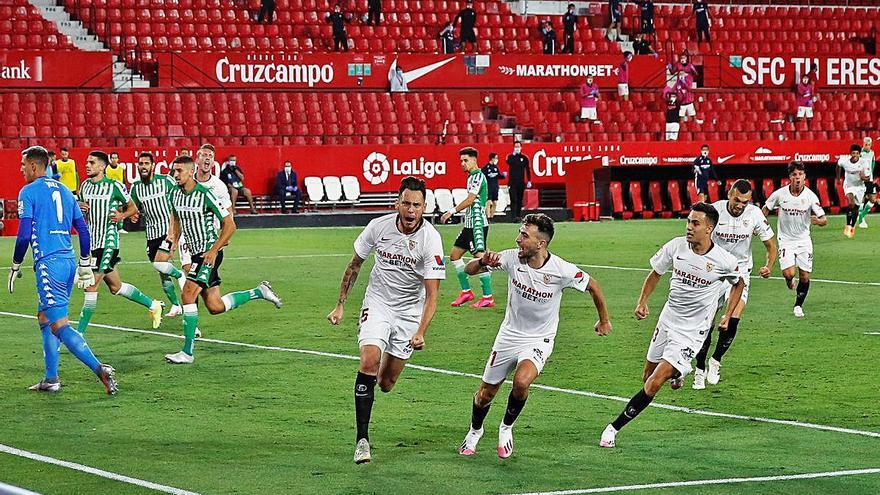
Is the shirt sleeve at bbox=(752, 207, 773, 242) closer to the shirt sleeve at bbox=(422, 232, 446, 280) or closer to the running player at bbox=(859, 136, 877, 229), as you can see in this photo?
the shirt sleeve at bbox=(422, 232, 446, 280)

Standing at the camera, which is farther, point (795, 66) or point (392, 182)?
point (795, 66)

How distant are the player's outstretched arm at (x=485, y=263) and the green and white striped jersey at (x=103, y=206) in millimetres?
7427

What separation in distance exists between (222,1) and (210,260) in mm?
30913

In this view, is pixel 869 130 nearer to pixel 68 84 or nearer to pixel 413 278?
pixel 68 84

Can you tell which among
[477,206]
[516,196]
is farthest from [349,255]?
[516,196]

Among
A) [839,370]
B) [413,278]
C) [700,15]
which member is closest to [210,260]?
[413,278]

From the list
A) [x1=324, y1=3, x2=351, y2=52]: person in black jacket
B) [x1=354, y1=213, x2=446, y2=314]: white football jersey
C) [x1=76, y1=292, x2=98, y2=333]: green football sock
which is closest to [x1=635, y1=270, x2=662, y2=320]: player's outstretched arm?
[x1=354, y1=213, x2=446, y2=314]: white football jersey

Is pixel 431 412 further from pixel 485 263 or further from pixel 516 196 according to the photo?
pixel 516 196

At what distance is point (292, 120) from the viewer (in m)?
41.8

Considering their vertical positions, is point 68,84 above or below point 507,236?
above

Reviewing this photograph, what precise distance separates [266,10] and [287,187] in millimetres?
7598

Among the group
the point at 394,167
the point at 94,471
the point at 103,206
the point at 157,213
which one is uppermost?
the point at 394,167

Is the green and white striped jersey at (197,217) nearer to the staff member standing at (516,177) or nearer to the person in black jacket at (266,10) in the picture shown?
the staff member standing at (516,177)

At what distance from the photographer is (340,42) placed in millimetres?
43750
